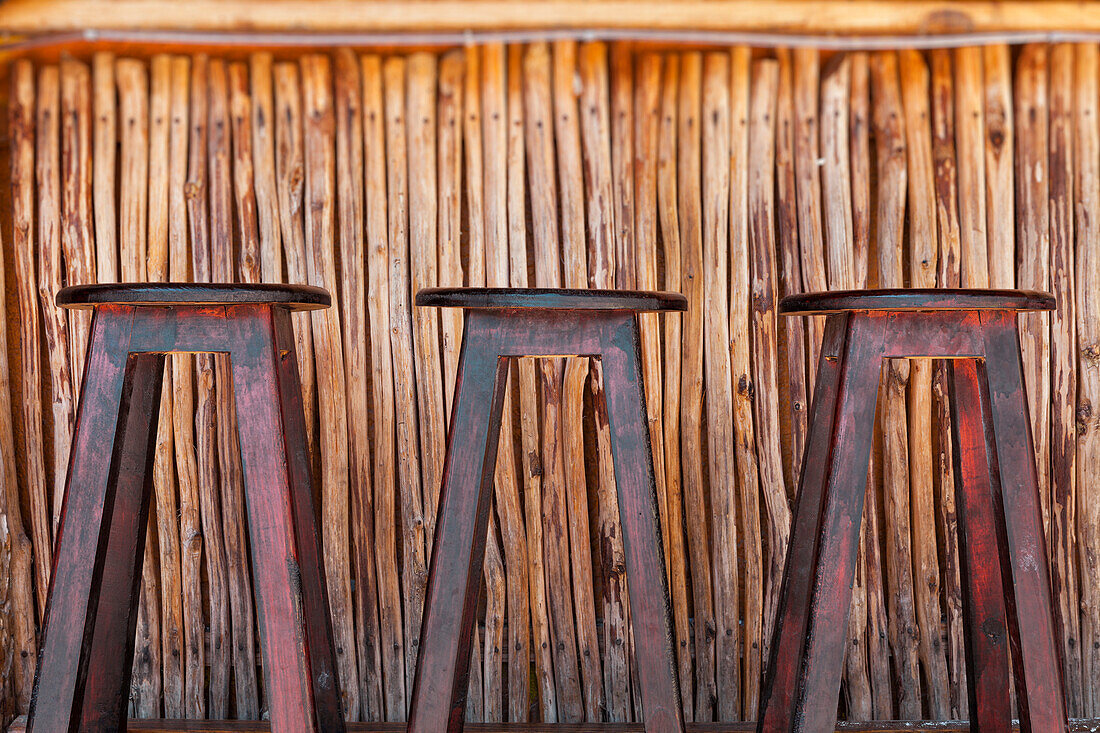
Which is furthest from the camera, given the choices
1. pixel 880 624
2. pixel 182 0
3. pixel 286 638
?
pixel 880 624

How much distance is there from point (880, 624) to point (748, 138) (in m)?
1.69

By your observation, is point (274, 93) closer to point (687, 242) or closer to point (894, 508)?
point (687, 242)

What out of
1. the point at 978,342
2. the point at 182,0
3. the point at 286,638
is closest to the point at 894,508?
the point at 978,342

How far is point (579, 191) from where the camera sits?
253 centimetres

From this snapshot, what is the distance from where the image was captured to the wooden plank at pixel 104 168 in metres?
2.52

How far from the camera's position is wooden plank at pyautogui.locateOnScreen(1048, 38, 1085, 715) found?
2.52m

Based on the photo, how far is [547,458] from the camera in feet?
8.30

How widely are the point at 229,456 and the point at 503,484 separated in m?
0.92

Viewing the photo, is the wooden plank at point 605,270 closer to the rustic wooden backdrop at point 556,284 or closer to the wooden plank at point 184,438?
the rustic wooden backdrop at point 556,284

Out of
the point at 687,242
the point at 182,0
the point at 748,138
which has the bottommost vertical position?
the point at 687,242

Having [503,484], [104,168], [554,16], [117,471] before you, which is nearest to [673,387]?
[503,484]

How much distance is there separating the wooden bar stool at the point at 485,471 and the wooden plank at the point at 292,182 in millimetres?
1014

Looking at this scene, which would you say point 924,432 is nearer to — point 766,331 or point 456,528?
point 766,331

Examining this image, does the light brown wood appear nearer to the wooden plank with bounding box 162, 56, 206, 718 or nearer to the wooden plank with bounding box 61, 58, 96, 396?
the wooden plank with bounding box 162, 56, 206, 718
